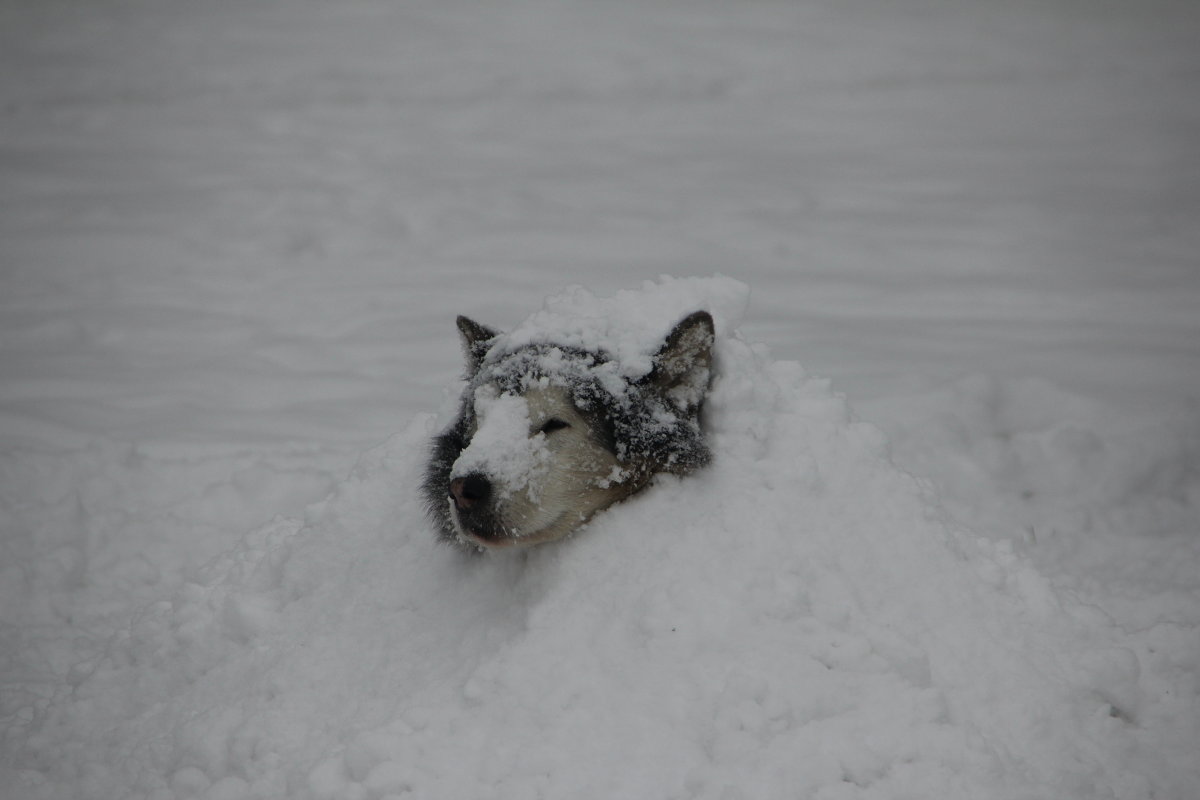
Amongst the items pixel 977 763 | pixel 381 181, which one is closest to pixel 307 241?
pixel 381 181

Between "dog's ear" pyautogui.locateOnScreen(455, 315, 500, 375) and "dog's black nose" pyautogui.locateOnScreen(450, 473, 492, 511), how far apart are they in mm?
702

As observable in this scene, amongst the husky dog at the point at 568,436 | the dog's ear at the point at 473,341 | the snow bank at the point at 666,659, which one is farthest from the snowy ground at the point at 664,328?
the dog's ear at the point at 473,341

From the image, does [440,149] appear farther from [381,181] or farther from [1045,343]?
[1045,343]

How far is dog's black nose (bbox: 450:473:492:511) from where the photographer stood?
3115 mm

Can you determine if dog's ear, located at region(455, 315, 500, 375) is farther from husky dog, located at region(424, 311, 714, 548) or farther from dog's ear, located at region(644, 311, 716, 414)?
dog's ear, located at region(644, 311, 716, 414)

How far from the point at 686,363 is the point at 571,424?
17.2 inches

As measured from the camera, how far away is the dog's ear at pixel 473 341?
3754 millimetres

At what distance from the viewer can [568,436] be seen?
3252 millimetres

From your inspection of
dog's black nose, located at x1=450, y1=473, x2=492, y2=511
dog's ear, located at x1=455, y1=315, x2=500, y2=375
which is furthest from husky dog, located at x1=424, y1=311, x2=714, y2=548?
dog's ear, located at x1=455, y1=315, x2=500, y2=375

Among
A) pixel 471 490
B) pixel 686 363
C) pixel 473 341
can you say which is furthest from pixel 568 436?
pixel 473 341

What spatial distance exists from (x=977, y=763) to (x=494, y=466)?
1.56 m

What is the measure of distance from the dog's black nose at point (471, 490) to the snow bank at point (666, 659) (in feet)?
1.18

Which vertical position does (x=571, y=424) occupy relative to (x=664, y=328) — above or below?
below

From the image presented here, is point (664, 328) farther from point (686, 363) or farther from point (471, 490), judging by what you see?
point (471, 490)
